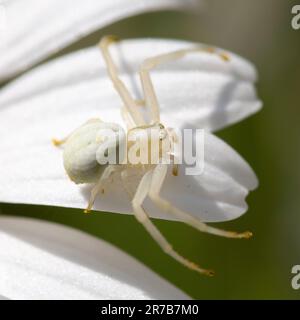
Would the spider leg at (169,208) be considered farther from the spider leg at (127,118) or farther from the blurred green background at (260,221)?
the blurred green background at (260,221)

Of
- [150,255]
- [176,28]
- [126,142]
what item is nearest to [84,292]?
[126,142]

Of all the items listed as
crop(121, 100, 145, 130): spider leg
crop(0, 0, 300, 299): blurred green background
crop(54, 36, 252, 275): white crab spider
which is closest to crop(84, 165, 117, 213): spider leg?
crop(54, 36, 252, 275): white crab spider

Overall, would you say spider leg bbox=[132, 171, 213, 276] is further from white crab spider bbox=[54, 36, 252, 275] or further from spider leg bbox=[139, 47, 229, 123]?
spider leg bbox=[139, 47, 229, 123]

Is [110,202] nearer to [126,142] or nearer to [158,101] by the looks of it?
[126,142]

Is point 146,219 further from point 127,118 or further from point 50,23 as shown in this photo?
point 50,23

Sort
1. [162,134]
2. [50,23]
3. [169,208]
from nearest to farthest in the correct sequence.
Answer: [169,208] → [162,134] → [50,23]

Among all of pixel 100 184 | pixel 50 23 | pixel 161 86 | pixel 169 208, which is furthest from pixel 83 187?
pixel 50 23
